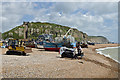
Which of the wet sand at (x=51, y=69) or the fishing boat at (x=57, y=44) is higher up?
the fishing boat at (x=57, y=44)

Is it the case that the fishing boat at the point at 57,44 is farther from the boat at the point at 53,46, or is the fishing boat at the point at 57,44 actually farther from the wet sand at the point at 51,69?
the wet sand at the point at 51,69

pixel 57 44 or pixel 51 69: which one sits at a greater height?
pixel 57 44

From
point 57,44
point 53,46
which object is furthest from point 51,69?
point 53,46

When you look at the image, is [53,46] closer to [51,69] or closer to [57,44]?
[57,44]

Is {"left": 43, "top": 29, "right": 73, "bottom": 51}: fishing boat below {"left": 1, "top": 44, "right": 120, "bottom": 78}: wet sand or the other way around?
the other way around

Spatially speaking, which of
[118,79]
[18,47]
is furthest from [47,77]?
[18,47]

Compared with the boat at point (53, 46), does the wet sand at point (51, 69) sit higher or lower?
lower

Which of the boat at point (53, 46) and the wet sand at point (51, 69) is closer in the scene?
the wet sand at point (51, 69)

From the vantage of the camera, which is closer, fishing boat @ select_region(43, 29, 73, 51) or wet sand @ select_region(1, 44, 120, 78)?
wet sand @ select_region(1, 44, 120, 78)

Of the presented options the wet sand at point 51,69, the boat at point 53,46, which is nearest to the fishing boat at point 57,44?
the boat at point 53,46

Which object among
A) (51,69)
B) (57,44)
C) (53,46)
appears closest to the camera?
(51,69)

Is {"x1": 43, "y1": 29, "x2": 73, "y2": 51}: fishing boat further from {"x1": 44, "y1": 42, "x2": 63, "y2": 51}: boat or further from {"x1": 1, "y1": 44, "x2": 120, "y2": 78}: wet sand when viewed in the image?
{"x1": 1, "y1": 44, "x2": 120, "y2": 78}: wet sand

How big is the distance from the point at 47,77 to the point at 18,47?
1283cm

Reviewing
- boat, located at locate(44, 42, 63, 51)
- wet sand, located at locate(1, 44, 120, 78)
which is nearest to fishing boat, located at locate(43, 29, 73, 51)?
boat, located at locate(44, 42, 63, 51)
